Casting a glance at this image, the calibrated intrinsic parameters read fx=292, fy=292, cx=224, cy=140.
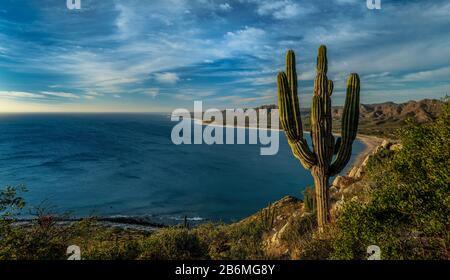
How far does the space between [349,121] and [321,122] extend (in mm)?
1268

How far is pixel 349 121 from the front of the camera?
40.9 feet

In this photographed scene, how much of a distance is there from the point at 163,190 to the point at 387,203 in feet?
133

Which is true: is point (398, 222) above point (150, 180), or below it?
above

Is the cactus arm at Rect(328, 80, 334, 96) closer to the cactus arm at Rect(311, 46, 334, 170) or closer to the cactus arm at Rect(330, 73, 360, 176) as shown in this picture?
the cactus arm at Rect(311, 46, 334, 170)

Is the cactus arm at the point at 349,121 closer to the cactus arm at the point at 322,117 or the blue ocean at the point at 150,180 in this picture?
the cactus arm at the point at 322,117

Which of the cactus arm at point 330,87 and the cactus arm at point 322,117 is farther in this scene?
the cactus arm at point 330,87

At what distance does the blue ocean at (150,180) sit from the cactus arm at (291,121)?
2321 centimetres

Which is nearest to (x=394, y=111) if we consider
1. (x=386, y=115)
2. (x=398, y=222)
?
(x=386, y=115)

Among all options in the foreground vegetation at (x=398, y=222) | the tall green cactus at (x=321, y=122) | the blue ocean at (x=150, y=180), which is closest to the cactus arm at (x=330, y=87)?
the tall green cactus at (x=321, y=122)

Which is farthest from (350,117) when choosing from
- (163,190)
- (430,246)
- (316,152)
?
(163,190)

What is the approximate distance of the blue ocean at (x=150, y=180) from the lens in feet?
124

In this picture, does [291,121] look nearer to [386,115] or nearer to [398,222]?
[398,222]
